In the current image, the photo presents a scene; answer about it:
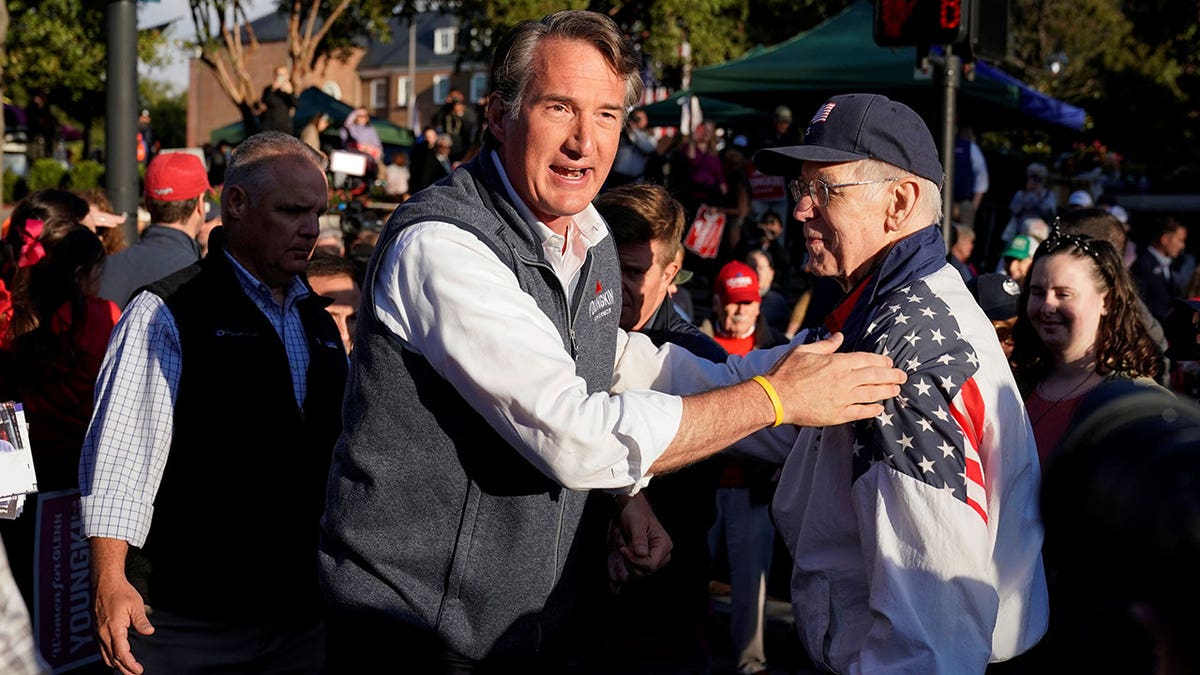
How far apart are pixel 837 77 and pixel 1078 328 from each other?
9.43 metres

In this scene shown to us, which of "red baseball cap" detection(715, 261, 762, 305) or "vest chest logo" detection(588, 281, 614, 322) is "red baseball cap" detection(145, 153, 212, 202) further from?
"vest chest logo" detection(588, 281, 614, 322)

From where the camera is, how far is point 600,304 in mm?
2959

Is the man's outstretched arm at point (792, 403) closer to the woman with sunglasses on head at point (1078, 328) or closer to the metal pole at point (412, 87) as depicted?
the woman with sunglasses on head at point (1078, 328)

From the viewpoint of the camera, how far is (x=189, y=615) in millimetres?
3736

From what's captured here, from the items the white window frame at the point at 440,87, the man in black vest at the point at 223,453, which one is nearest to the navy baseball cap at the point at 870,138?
the man in black vest at the point at 223,453

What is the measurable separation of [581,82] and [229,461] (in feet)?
5.44

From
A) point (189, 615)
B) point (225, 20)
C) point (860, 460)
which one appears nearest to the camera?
point (860, 460)

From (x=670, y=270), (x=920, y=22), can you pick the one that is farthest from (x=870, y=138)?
(x=920, y=22)

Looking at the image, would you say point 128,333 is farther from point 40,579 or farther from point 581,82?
point 40,579

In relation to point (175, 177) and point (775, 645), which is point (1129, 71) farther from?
point (175, 177)

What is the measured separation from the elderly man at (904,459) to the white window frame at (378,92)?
82.5m

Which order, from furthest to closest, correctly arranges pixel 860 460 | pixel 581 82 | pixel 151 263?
pixel 151 263
pixel 581 82
pixel 860 460

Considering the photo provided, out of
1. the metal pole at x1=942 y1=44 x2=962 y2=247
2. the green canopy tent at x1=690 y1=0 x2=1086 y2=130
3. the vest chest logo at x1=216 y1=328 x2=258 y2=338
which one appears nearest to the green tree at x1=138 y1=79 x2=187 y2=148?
the green canopy tent at x1=690 y1=0 x2=1086 y2=130

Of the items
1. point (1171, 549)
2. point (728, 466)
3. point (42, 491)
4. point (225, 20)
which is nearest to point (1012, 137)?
point (225, 20)
